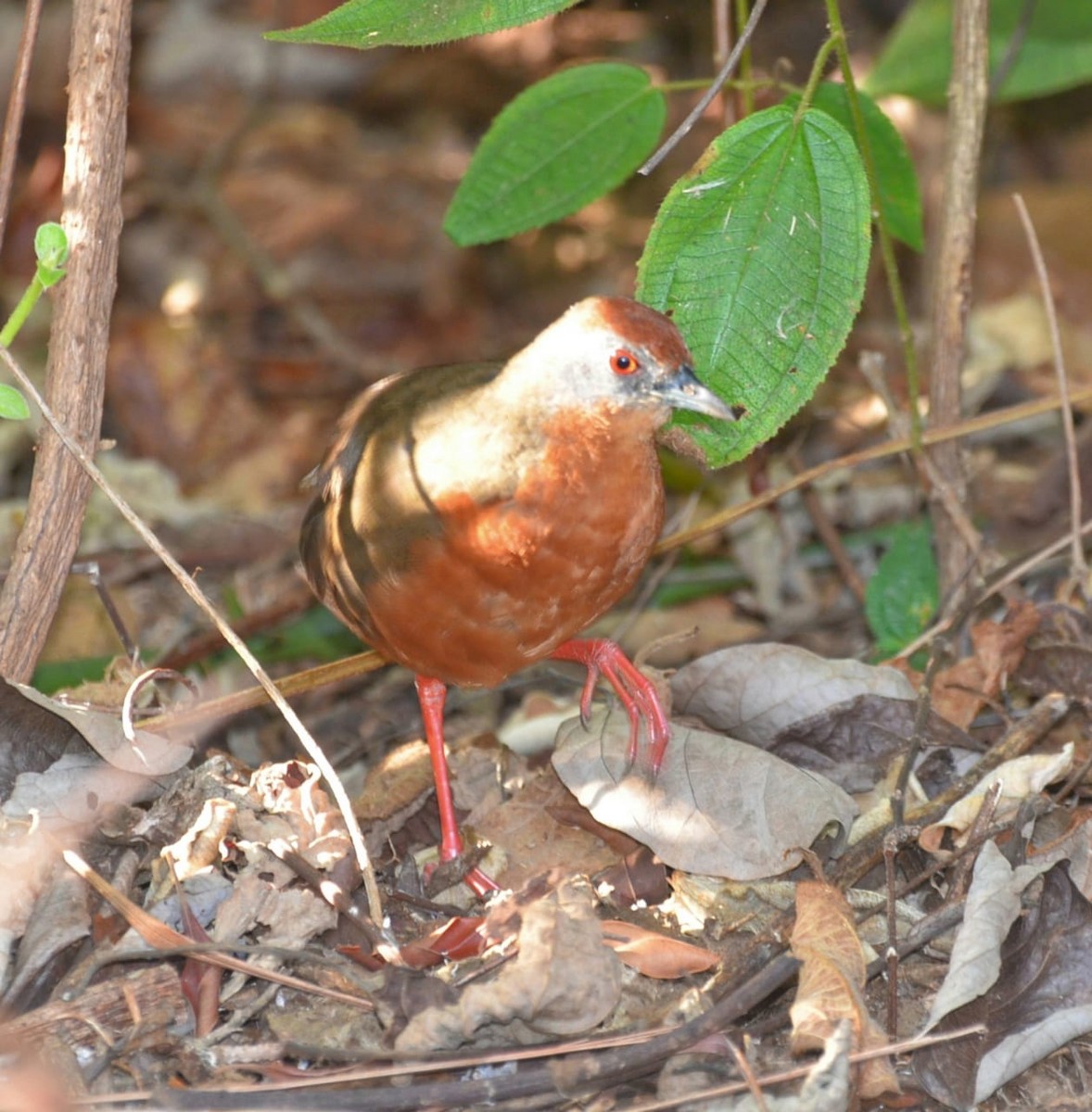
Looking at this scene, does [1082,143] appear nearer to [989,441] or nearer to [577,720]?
[989,441]

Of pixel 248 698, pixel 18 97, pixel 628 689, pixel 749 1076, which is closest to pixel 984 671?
pixel 628 689

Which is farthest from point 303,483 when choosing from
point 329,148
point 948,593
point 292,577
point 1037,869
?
point 329,148

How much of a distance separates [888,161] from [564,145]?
0.81m

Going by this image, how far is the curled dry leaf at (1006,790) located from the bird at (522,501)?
60 cm

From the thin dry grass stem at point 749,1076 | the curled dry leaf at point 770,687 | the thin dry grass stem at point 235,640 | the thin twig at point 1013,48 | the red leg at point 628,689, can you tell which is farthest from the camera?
the thin twig at point 1013,48

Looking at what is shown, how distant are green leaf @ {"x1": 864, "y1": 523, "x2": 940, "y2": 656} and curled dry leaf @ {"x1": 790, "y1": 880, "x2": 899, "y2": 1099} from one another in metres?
1.45

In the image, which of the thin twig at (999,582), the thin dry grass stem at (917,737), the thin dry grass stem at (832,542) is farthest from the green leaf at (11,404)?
the thin dry grass stem at (832,542)

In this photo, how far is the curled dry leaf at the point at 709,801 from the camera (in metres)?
3.20

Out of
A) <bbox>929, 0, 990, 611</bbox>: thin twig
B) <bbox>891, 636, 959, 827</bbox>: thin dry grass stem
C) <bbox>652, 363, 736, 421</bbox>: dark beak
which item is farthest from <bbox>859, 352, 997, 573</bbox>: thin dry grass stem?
<bbox>652, 363, 736, 421</bbox>: dark beak

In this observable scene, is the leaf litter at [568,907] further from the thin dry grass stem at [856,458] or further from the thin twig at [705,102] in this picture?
the thin twig at [705,102]

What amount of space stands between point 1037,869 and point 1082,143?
5.25 m

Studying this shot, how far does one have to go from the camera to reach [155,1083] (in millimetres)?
2738

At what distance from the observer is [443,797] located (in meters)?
3.49

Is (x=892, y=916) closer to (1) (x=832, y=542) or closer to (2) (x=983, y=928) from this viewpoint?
(2) (x=983, y=928)
